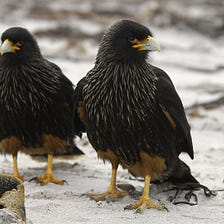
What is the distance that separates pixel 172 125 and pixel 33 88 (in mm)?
1537

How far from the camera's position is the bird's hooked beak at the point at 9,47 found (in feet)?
20.9

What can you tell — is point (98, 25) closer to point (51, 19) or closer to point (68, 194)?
point (51, 19)

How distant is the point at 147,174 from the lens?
6066mm

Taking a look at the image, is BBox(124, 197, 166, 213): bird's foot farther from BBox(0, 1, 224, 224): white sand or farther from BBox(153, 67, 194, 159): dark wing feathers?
BBox(153, 67, 194, 159): dark wing feathers

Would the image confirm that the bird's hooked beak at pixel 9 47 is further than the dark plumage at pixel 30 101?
No

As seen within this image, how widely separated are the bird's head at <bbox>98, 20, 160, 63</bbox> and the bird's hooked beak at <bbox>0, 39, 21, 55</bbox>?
1038mm

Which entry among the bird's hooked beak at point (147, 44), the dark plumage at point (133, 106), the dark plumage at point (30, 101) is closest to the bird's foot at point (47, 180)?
the dark plumage at point (30, 101)

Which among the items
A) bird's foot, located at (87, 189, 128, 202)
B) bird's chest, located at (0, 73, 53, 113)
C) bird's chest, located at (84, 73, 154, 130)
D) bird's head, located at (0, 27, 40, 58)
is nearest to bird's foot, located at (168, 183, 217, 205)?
bird's foot, located at (87, 189, 128, 202)

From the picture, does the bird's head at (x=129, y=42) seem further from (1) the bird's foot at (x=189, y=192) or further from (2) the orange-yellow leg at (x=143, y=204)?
(1) the bird's foot at (x=189, y=192)

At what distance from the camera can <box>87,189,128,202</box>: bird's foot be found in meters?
6.19

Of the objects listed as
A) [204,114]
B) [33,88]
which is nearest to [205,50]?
[204,114]

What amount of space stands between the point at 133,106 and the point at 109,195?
963 mm

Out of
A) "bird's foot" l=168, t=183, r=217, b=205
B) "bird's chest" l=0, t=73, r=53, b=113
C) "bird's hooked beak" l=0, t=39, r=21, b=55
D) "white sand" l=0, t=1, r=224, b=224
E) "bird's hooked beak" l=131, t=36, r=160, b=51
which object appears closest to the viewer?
"white sand" l=0, t=1, r=224, b=224

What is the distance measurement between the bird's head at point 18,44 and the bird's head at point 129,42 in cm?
106
